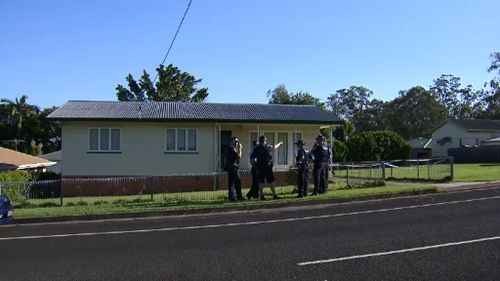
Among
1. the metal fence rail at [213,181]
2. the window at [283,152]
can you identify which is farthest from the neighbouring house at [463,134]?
the metal fence rail at [213,181]

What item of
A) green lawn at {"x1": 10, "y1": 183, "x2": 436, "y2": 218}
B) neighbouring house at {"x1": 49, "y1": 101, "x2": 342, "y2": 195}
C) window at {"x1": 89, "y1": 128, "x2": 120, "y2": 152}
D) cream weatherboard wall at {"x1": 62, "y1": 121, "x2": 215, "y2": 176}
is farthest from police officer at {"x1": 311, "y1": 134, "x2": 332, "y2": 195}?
window at {"x1": 89, "y1": 128, "x2": 120, "y2": 152}

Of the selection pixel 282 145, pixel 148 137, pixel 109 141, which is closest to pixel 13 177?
pixel 109 141

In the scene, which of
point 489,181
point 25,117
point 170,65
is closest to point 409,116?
point 170,65

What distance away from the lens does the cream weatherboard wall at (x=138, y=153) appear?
2572 centimetres

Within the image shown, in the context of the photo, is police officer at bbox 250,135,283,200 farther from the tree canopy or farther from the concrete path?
the tree canopy

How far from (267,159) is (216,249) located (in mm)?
7315

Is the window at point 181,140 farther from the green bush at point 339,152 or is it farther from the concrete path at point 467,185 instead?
the green bush at point 339,152

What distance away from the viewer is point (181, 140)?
26.6m

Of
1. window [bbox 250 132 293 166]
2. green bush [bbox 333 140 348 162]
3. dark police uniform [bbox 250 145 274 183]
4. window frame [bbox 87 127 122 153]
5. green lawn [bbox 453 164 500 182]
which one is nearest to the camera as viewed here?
dark police uniform [bbox 250 145 274 183]

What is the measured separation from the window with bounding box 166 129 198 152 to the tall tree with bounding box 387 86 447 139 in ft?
248

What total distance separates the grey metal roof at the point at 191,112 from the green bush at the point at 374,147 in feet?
56.6

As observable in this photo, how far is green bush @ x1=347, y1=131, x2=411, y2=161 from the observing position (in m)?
46.5

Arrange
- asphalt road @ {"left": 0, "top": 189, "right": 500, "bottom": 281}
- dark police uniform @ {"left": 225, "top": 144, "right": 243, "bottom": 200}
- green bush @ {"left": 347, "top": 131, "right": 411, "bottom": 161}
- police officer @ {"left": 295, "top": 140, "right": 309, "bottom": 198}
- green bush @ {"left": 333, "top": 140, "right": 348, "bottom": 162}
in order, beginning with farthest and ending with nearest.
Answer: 1. green bush @ {"left": 347, "top": 131, "right": 411, "bottom": 161}
2. green bush @ {"left": 333, "top": 140, "right": 348, "bottom": 162}
3. police officer @ {"left": 295, "top": 140, "right": 309, "bottom": 198}
4. dark police uniform @ {"left": 225, "top": 144, "right": 243, "bottom": 200}
5. asphalt road @ {"left": 0, "top": 189, "right": 500, "bottom": 281}

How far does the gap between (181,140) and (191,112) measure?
1.77 metres
